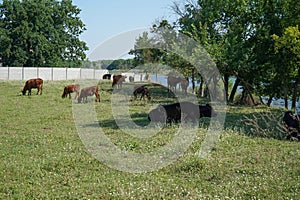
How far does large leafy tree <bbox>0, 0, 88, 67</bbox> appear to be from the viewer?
175 feet

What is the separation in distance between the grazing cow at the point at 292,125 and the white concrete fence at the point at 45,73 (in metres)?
39.1

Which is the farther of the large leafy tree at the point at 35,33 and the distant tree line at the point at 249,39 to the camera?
the large leafy tree at the point at 35,33

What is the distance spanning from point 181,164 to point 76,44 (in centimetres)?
5625

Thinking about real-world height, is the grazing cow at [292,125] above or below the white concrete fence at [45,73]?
below

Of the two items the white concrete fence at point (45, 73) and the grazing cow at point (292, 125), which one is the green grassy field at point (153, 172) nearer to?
the grazing cow at point (292, 125)

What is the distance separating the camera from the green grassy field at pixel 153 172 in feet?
20.2

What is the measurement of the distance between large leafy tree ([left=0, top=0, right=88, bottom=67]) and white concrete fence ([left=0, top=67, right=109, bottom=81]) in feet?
28.3

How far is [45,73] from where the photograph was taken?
46.8 meters

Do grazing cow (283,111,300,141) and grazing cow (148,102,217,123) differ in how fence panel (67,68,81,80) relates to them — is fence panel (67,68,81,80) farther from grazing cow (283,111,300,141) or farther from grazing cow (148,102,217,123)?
grazing cow (283,111,300,141)

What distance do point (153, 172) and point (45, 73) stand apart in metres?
42.1

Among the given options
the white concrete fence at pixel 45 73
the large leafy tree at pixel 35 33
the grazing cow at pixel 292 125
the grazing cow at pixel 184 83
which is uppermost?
the large leafy tree at pixel 35 33

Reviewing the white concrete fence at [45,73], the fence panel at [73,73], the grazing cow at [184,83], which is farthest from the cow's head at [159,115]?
the fence panel at [73,73]

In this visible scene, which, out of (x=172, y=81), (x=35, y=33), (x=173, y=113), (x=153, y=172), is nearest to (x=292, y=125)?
(x=173, y=113)

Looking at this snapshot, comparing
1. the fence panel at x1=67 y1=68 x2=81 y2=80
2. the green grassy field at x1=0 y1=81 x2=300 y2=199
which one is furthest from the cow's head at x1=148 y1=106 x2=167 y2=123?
the fence panel at x1=67 y1=68 x2=81 y2=80
